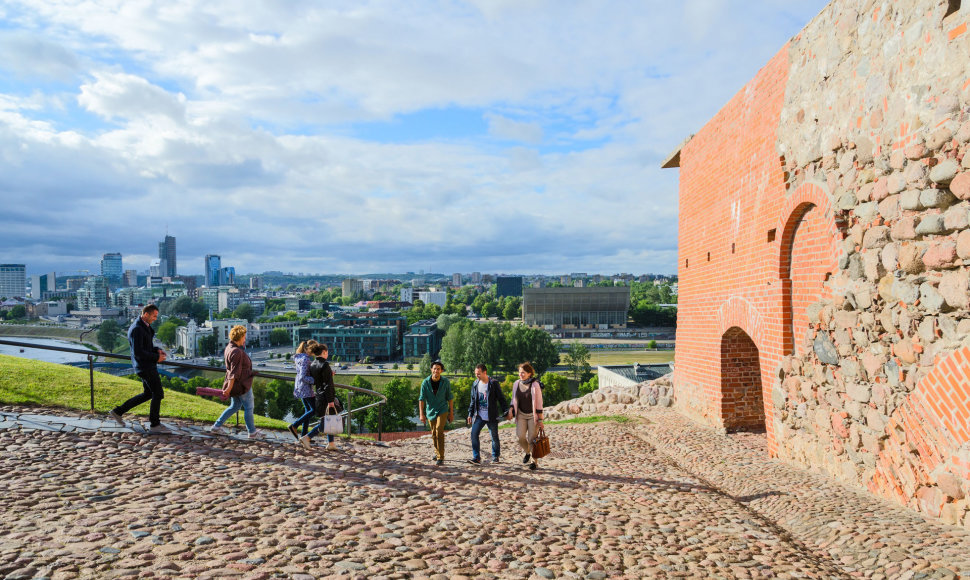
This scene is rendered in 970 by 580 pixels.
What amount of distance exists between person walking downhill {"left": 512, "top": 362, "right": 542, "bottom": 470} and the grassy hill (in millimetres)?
4986

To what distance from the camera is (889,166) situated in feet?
17.9

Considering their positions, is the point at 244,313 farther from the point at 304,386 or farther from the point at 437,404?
the point at 437,404

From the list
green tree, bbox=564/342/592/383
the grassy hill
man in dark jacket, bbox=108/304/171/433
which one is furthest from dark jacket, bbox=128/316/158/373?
green tree, bbox=564/342/592/383

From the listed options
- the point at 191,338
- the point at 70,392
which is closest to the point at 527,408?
the point at 70,392

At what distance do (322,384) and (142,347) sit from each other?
6.53 feet

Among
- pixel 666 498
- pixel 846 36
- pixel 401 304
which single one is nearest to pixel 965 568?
pixel 666 498

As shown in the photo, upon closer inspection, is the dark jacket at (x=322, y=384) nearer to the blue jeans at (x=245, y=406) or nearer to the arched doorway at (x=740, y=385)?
the blue jeans at (x=245, y=406)

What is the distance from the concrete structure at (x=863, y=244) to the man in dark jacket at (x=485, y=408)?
3.60m

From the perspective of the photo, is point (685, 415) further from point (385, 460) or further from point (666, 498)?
point (385, 460)

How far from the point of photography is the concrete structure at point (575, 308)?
11512cm

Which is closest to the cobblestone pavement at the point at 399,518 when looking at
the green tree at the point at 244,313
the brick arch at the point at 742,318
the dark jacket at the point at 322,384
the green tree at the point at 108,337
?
the dark jacket at the point at 322,384

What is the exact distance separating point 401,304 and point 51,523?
163 meters

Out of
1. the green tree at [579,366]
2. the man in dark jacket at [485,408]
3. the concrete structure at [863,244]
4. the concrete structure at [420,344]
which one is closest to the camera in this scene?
the concrete structure at [863,244]

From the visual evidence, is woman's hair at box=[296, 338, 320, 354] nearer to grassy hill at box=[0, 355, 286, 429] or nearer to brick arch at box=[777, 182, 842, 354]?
grassy hill at box=[0, 355, 286, 429]
